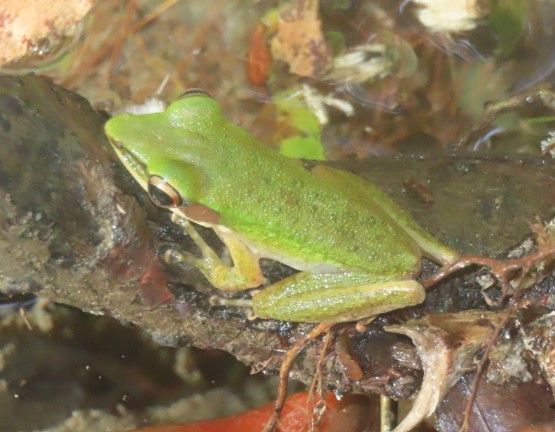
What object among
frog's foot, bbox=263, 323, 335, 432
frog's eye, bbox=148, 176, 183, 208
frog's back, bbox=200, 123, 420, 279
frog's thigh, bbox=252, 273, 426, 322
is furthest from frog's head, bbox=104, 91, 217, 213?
frog's foot, bbox=263, 323, 335, 432

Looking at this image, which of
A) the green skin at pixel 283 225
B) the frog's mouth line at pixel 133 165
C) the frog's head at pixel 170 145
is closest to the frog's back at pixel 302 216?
the green skin at pixel 283 225

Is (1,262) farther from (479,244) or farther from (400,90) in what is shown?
(400,90)

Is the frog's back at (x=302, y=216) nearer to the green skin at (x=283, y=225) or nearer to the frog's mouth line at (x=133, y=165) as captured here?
the green skin at (x=283, y=225)

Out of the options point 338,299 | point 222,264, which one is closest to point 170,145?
point 222,264

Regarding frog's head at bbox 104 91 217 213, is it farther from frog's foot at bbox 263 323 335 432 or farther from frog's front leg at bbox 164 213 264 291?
frog's foot at bbox 263 323 335 432

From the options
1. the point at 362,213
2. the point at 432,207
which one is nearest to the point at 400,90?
the point at 432,207
